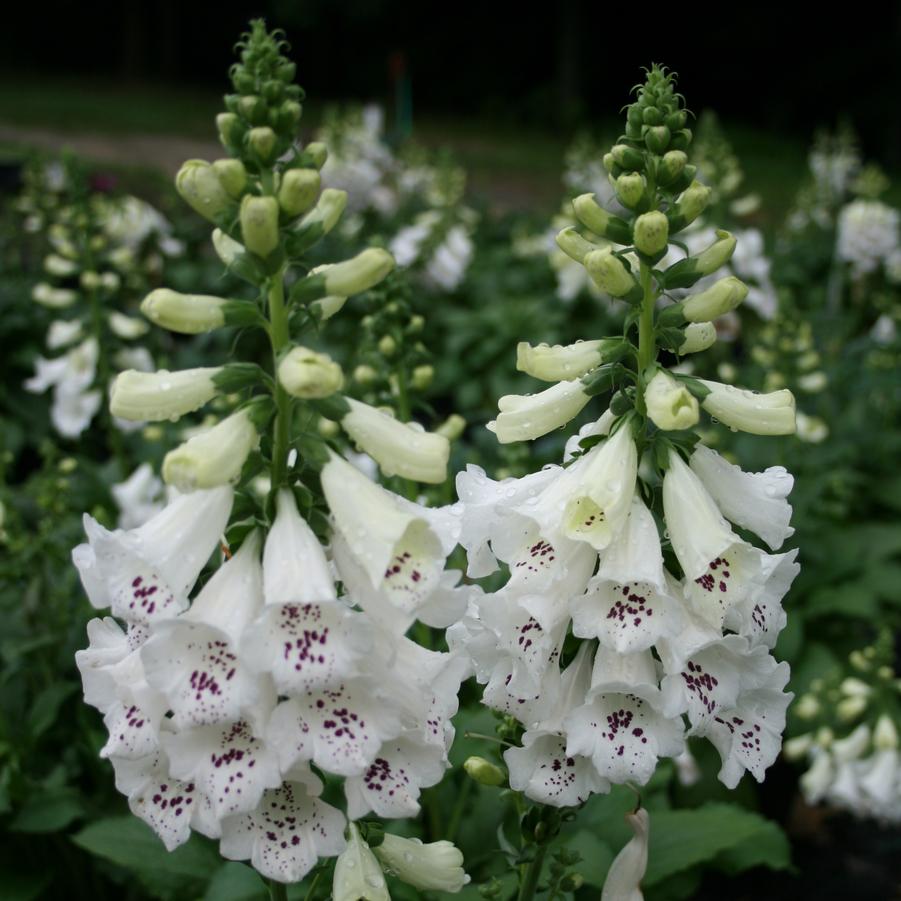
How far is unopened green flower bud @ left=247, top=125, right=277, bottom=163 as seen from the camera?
62.3 inches

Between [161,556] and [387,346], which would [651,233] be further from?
[387,346]

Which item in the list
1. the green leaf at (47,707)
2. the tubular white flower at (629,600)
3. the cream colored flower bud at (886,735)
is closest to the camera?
the tubular white flower at (629,600)

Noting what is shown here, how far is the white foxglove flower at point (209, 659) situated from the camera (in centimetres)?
152

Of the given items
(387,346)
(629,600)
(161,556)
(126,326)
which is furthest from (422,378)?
(126,326)

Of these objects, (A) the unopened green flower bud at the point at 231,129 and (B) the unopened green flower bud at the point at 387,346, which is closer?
(A) the unopened green flower bud at the point at 231,129

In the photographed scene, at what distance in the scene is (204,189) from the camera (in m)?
1.62

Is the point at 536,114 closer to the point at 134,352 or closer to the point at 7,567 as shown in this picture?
the point at 134,352

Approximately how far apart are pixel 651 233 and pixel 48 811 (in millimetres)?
2358

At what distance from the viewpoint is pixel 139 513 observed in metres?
4.12

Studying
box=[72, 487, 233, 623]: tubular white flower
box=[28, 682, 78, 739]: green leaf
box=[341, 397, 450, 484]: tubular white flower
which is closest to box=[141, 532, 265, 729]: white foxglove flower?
box=[72, 487, 233, 623]: tubular white flower

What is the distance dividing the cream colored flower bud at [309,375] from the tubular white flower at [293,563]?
21 cm

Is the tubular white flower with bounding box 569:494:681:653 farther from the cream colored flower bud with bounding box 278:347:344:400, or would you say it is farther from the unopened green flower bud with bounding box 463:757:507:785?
the cream colored flower bud with bounding box 278:347:344:400

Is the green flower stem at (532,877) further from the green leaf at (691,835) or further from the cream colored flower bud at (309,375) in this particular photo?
the cream colored flower bud at (309,375)

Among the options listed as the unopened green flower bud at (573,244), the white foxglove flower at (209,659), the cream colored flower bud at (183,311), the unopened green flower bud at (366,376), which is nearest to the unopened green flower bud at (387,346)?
the unopened green flower bud at (366,376)
